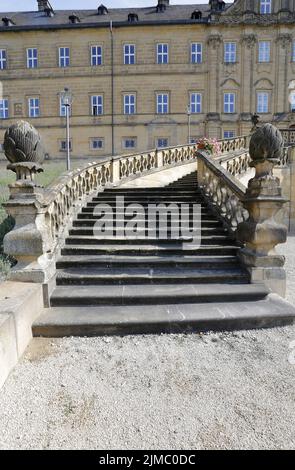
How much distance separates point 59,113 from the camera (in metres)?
32.3

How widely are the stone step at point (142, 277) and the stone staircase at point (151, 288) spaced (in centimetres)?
2

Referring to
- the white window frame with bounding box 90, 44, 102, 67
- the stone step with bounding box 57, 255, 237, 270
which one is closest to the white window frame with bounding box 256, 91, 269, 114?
the white window frame with bounding box 90, 44, 102, 67

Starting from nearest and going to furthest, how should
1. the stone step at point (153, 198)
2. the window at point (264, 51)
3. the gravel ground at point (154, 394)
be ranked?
1. the gravel ground at point (154, 394)
2. the stone step at point (153, 198)
3. the window at point (264, 51)

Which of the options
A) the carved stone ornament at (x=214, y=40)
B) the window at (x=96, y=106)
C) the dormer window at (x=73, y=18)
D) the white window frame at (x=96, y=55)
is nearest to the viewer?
the carved stone ornament at (x=214, y=40)

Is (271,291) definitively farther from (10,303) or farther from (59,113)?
(59,113)

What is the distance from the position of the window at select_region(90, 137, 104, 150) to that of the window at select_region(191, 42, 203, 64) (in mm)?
11905

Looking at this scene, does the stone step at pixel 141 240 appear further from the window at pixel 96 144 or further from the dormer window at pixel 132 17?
the dormer window at pixel 132 17

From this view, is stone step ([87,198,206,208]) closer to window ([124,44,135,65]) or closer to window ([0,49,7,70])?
window ([124,44,135,65])

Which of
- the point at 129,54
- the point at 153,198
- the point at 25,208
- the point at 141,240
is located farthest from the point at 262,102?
the point at 25,208

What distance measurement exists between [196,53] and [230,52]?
3.29 meters

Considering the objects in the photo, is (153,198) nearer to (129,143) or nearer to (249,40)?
(129,143)

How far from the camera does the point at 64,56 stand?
31.7 meters

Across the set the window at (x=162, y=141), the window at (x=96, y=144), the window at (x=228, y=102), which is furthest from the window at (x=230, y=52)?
the window at (x=96, y=144)

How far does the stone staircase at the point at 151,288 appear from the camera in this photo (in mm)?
3930
